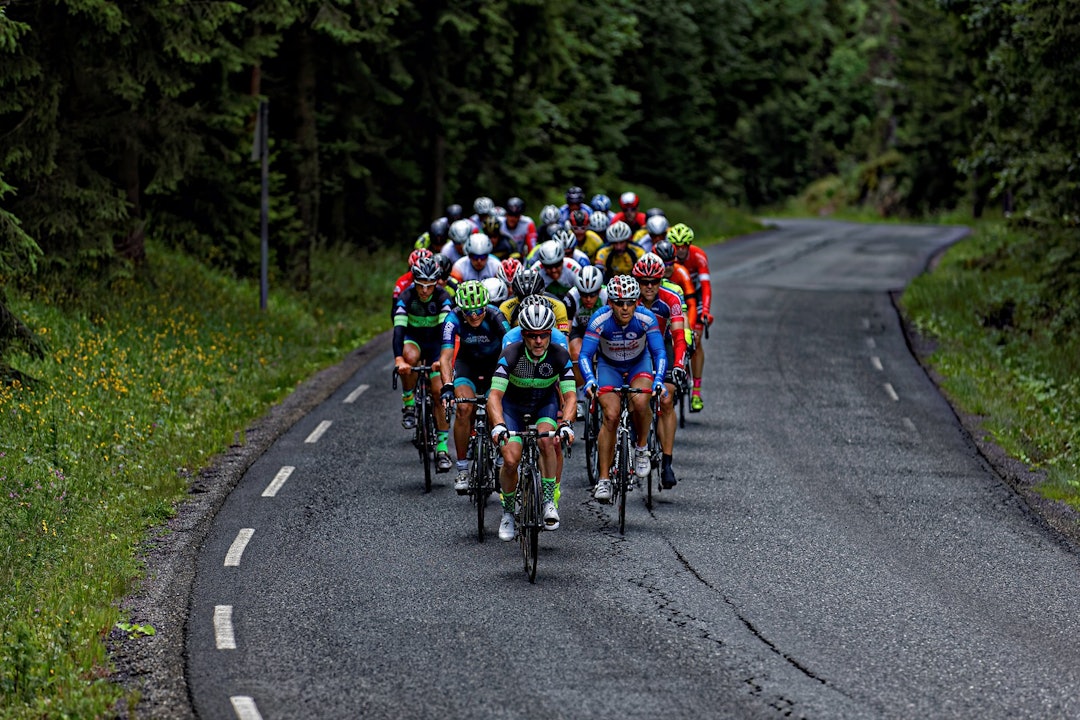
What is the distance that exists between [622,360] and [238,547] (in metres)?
4.05

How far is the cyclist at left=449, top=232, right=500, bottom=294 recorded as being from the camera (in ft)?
48.9

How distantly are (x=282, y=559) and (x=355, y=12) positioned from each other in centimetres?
1725

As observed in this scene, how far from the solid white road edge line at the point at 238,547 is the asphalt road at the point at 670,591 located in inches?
1.3

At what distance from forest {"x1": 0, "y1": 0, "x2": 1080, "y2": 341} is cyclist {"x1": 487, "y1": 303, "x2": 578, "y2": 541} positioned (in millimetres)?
6306

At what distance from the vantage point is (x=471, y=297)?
1241 centimetres

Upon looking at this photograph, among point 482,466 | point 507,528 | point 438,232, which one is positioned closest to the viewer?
point 507,528

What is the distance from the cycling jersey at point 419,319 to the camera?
14844mm

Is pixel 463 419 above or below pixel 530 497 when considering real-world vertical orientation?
above

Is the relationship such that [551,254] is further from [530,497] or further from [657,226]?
[530,497]

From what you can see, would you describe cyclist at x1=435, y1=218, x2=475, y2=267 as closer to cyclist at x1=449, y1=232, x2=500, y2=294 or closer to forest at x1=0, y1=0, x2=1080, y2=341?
cyclist at x1=449, y1=232, x2=500, y2=294

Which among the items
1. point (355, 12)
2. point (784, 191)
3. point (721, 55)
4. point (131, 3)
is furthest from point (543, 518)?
point (784, 191)

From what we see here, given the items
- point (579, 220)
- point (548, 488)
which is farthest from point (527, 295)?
point (579, 220)

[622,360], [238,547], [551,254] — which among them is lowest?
[238,547]

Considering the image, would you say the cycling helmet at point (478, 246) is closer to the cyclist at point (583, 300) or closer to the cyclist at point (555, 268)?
the cyclist at point (555, 268)
